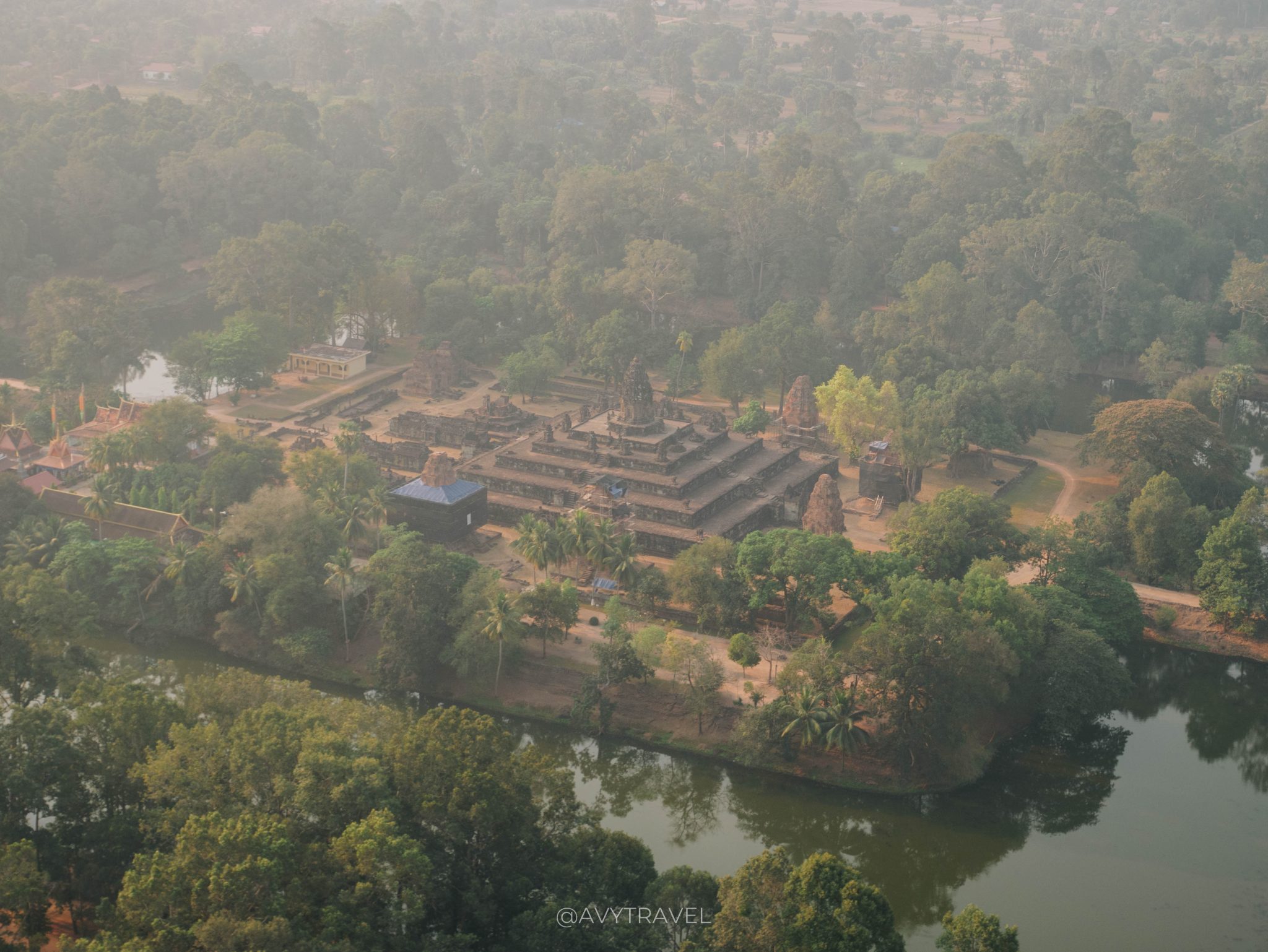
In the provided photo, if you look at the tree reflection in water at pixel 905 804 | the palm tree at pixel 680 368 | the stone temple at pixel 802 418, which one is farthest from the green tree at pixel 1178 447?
the palm tree at pixel 680 368

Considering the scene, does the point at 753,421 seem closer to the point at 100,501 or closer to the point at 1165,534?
the point at 1165,534

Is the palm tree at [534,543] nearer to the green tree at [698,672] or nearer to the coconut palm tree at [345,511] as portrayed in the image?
the coconut palm tree at [345,511]

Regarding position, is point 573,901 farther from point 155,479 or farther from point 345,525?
point 155,479

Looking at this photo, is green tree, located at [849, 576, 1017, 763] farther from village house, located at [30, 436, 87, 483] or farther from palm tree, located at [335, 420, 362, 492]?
village house, located at [30, 436, 87, 483]

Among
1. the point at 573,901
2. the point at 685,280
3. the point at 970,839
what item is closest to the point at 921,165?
the point at 685,280

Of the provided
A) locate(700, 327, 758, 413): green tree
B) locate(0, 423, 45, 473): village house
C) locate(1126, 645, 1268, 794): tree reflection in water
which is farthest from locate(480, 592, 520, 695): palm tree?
locate(700, 327, 758, 413): green tree
